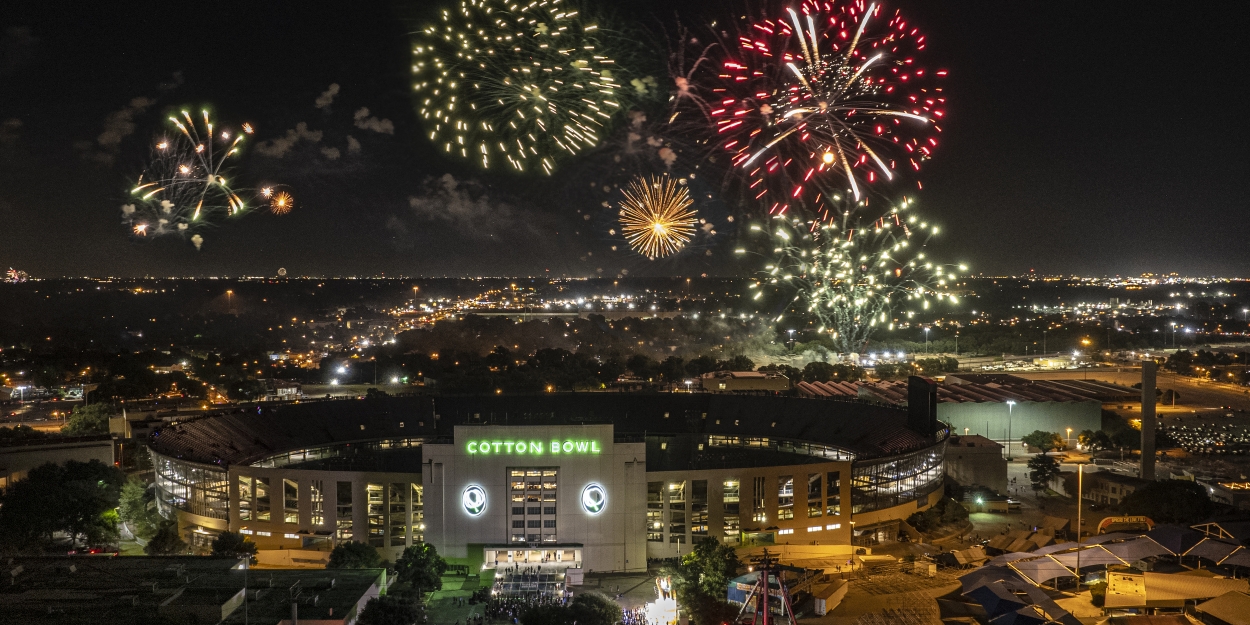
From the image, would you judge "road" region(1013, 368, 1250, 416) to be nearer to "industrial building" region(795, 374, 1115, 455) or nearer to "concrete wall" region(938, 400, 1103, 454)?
"industrial building" region(795, 374, 1115, 455)

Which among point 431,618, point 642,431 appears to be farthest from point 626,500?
point 642,431

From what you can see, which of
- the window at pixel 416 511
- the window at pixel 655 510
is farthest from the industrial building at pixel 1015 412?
the window at pixel 416 511

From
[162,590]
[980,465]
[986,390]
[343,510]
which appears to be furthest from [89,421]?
[986,390]

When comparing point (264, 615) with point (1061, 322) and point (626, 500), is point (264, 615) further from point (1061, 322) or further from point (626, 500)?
point (1061, 322)

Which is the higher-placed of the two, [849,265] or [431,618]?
[849,265]

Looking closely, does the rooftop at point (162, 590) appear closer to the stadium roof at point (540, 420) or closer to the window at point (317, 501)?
the window at point (317, 501)

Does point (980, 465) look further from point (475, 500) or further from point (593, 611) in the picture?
point (593, 611)
